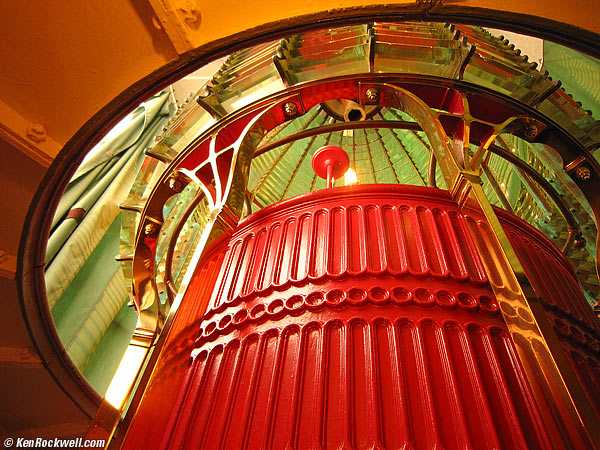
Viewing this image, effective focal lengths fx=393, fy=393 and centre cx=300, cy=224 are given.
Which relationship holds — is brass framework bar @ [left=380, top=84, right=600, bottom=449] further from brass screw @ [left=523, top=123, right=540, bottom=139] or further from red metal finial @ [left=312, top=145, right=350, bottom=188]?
red metal finial @ [left=312, top=145, right=350, bottom=188]

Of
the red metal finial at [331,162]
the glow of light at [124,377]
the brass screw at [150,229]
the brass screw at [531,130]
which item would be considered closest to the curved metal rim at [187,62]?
the brass screw at [150,229]

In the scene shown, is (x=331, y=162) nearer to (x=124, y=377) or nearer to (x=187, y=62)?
(x=187, y=62)

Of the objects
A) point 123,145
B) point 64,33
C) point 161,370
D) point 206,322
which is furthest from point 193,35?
point 123,145

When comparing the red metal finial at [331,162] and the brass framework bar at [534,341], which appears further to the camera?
the red metal finial at [331,162]

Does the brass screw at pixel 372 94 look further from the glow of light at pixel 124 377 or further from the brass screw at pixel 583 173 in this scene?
the glow of light at pixel 124 377

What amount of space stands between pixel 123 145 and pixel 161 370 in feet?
11.7

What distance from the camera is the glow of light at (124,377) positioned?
0.83m

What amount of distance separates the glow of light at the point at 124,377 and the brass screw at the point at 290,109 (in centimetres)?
88

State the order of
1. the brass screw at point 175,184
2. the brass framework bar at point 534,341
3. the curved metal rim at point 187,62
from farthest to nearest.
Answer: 1. the brass screw at point 175,184
2. the curved metal rim at point 187,62
3. the brass framework bar at point 534,341

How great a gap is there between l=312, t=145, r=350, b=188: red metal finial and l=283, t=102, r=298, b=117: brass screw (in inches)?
20.9

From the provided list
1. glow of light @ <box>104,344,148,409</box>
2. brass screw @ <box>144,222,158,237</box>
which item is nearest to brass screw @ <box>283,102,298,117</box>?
brass screw @ <box>144,222,158,237</box>

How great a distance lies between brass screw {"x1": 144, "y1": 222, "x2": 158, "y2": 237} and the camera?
1.46 m

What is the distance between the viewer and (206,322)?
51.9 inches

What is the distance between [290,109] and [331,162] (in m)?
0.56
